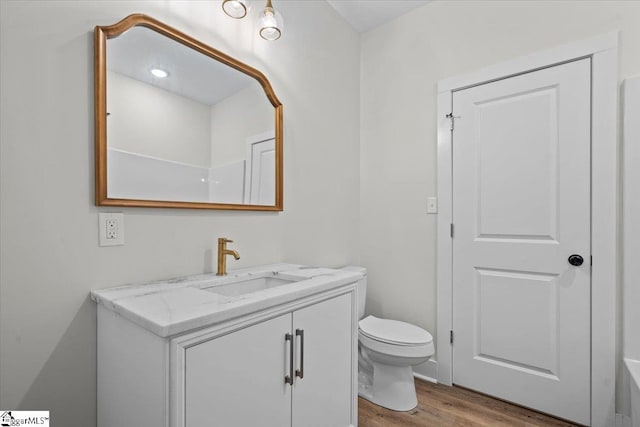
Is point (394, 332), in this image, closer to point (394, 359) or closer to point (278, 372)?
point (394, 359)

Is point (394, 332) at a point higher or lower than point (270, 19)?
lower

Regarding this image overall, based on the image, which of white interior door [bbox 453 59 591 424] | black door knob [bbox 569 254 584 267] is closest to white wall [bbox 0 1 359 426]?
white interior door [bbox 453 59 591 424]

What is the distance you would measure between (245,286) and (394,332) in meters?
0.97

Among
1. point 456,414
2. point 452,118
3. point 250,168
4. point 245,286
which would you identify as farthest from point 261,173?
point 456,414

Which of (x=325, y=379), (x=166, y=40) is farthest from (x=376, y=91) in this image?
(x=325, y=379)

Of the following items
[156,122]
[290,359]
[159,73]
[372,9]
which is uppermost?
[372,9]

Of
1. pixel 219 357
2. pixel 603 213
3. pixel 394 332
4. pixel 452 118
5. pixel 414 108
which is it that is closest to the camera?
pixel 219 357

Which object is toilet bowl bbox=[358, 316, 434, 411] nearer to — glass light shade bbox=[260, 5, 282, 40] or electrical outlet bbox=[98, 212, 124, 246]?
electrical outlet bbox=[98, 212, 124, 246]

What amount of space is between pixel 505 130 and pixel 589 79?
1.40 ft

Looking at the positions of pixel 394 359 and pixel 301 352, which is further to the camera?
pixel 394 359

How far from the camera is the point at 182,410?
0.83 meters

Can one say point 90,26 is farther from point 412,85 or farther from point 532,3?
point 532,3

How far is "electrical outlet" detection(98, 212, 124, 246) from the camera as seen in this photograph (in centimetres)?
115

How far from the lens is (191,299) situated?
1005mm
